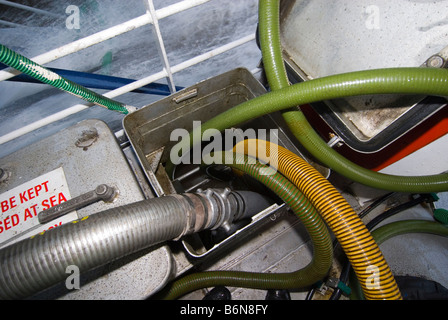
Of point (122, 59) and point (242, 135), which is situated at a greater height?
point (122, 59)

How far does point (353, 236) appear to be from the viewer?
68cm

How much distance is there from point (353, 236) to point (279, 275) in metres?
0.55

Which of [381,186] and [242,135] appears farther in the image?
[242,135]

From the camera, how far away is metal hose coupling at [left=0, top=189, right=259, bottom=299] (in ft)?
1.68

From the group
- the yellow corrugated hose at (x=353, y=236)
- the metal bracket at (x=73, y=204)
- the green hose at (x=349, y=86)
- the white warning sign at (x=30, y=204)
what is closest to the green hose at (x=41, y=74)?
the white warning sign at (x=30, y=204)

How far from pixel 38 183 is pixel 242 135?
92 cm

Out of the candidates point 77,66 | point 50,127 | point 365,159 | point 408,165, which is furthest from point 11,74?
point 408,165

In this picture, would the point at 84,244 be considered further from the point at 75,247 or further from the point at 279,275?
the point at 279,275

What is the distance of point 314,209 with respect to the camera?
0.78m

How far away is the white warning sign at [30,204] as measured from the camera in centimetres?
67

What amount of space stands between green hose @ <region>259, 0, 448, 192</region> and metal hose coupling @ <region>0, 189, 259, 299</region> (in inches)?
21.0

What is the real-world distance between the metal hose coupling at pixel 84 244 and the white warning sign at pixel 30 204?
146 millimetres

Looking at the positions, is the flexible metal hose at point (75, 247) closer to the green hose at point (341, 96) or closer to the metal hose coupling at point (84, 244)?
the metal hose coupling at point (84, 244)
